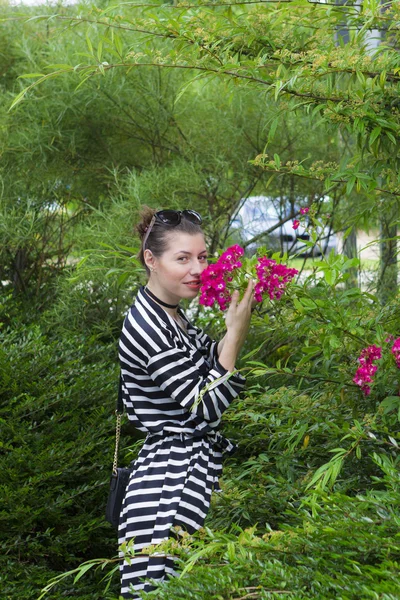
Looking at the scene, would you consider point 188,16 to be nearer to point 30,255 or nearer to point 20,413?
point 20,413

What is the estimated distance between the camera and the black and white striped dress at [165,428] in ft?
7.05

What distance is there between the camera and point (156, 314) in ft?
7.47

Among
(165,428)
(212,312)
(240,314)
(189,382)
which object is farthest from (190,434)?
(212,312)

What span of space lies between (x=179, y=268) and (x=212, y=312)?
0.76m

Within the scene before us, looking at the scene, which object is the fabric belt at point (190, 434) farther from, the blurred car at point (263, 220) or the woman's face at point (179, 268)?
the blurred car at point (263, 220)

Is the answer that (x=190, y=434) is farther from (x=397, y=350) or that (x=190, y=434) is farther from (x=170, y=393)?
(x=397, y=350)

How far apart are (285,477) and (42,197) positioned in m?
2.62

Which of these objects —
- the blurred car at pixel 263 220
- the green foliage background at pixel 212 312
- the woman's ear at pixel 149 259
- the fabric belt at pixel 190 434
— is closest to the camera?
the green foliage background at pixel 212 312

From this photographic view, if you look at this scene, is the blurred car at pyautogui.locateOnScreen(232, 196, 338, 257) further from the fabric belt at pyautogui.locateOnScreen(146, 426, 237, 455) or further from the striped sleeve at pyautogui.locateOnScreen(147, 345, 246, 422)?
the striped sleeve at pyautogui.locateOnScreen(147, 345, 246, 422)

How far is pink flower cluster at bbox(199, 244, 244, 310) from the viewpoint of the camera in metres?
2.08

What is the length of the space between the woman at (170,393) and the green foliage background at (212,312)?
0.10 metres

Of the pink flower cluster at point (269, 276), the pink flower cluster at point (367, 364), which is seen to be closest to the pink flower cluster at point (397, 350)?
the pink flower cluster at point (367, 364)

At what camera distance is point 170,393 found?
7.11ft

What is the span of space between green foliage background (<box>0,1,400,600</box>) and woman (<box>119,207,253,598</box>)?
0.34ft
